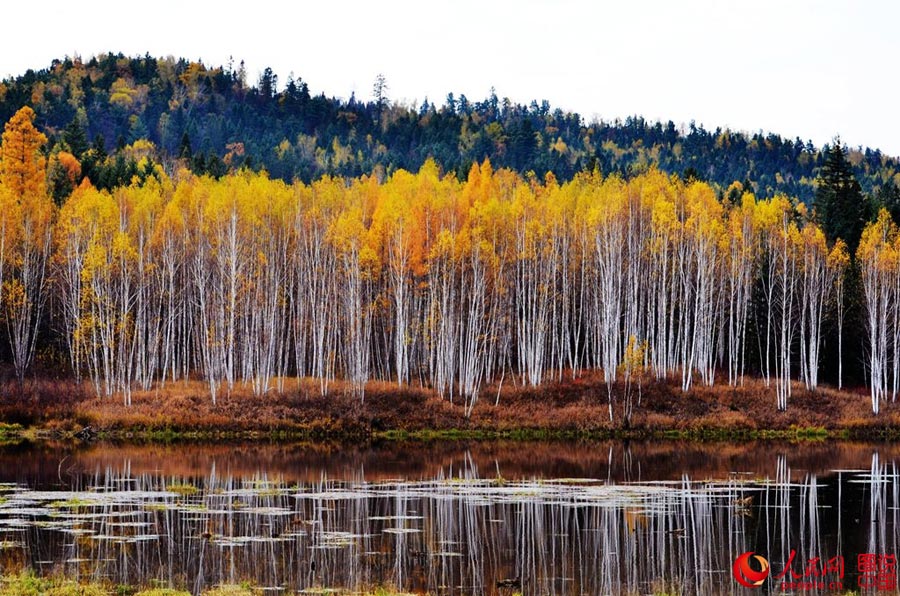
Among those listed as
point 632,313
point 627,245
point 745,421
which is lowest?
point 745,421

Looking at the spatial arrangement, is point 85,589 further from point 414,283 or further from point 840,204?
point 840,204

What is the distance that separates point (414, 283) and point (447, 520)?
119ft

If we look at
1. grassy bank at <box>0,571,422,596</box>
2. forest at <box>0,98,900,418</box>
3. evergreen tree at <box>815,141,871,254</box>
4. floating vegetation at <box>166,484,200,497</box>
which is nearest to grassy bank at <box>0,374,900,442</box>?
forest at <box>0,98,900,418</box>

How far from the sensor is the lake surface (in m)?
19.4

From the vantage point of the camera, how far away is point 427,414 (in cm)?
5341

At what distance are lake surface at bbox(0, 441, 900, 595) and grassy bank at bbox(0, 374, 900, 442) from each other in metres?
8.51

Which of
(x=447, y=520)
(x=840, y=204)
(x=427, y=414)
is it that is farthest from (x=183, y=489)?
(x=840, y=204)

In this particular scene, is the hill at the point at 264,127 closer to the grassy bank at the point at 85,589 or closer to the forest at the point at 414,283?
the forest at the point at 414,283

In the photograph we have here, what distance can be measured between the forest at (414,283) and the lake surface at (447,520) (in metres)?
16.2

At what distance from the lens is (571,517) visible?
26125 millimetres

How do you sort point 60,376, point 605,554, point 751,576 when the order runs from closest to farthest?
point 751,576, point 605,554, point 60,376

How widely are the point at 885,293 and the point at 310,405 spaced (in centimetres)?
3396

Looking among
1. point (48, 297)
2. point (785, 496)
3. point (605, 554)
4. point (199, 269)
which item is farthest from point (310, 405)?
point (605, 554)

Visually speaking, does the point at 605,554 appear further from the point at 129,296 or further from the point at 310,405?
the point at 129,296
